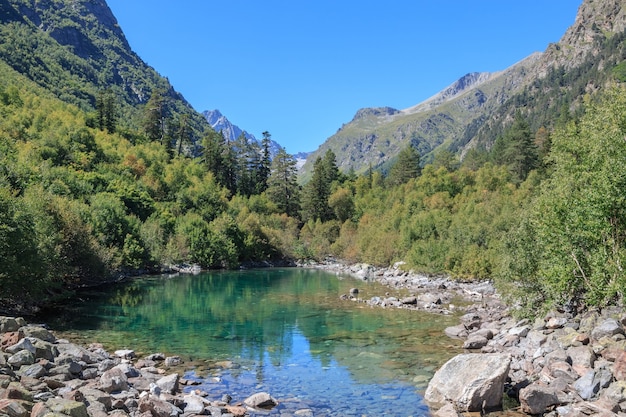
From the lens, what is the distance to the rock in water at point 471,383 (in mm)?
14805

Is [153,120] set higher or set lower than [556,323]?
higher

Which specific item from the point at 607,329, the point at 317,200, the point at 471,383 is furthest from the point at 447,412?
the point at 317,200

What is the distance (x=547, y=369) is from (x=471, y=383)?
344 cm

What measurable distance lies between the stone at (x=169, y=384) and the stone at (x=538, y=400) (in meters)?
11.3

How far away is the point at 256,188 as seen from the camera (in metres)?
126

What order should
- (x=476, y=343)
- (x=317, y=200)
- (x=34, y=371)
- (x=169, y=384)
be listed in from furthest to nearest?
1. (x=317, y=200)
2. (x=476, y=343)
3. (x=169, y=384)
4. (x=34, y=371)

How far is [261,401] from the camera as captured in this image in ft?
50.3

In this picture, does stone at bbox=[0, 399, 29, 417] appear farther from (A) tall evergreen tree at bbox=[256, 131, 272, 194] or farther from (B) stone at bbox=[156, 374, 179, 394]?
(A) tall evergreen tree at bbox=[256, 131, 272, 194]

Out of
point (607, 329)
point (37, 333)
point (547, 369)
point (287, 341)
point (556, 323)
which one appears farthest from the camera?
point (287, 341)

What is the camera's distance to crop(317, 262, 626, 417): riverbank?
1417 centimetres

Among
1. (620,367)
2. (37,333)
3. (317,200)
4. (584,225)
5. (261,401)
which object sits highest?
(317,200)

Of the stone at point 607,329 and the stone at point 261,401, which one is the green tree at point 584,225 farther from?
the stone at point 261,401

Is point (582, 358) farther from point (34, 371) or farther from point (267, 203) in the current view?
point (267, 203)

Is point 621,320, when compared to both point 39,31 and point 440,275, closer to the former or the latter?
point 440,275
